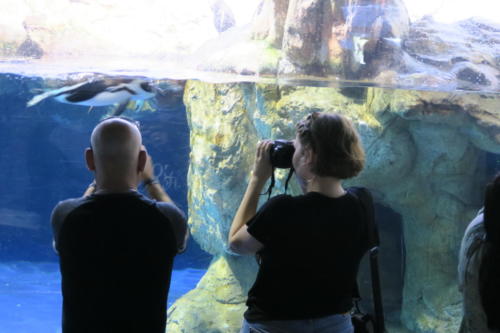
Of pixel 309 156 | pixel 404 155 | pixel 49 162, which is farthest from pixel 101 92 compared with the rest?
pixel 49 162

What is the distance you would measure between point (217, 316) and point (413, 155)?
3926 millimetres

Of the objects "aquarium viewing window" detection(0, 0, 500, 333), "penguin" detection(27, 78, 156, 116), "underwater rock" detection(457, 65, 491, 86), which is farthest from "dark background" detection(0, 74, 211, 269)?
"underwater rock" detection(457, 65, 491, 86)

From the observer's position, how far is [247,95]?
6.54m

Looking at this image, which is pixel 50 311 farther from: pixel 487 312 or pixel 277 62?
pixel 487 312

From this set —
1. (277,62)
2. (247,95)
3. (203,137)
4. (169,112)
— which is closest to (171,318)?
(203,137)

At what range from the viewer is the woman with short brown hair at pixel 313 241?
189 cm

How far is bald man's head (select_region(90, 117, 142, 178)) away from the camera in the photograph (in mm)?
1859

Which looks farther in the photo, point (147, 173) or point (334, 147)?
point (147, 173)

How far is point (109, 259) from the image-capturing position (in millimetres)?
1780

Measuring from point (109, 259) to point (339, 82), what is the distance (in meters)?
4.47

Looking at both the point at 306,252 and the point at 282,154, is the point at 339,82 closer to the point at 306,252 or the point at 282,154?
the point at 282,154

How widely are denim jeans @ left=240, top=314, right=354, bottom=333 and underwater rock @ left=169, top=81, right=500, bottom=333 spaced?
386 centimetres

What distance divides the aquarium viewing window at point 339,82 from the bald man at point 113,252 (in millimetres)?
3286

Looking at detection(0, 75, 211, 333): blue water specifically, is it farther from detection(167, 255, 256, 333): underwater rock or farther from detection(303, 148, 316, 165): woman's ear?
detection(303, 148, 316, 165): woman's ear
